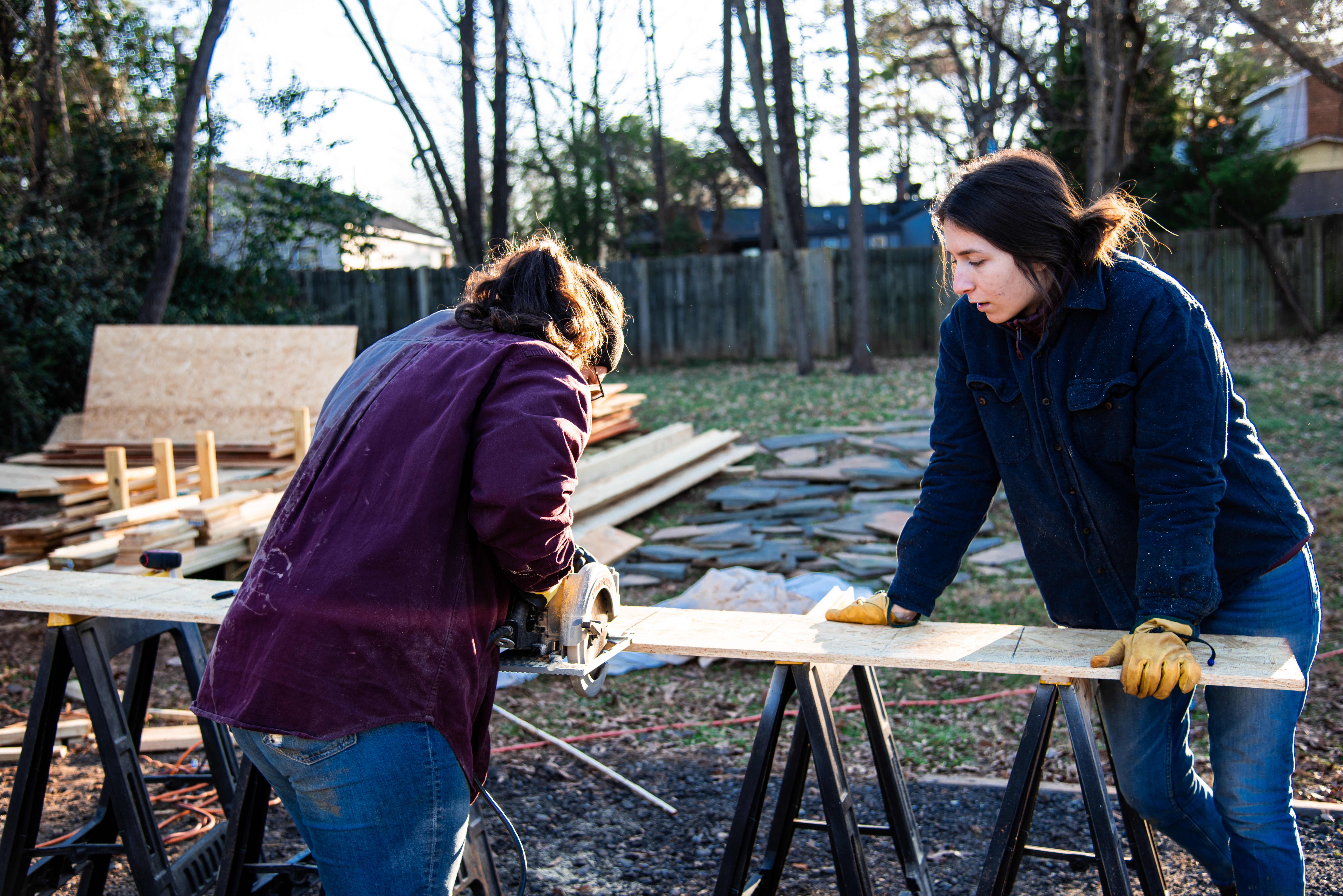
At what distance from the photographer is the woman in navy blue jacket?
2.14 metres

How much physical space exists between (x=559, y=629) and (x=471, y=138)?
538 inches

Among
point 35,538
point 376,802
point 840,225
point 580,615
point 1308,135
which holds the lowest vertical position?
point 35,538

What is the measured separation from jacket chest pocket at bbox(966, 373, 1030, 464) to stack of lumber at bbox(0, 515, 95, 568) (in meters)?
6.39

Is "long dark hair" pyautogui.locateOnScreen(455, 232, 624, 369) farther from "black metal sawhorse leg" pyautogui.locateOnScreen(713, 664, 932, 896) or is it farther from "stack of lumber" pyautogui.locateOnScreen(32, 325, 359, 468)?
"stack of lumber" pyautogui.locateOnScreen(32, 325, 359, 468)

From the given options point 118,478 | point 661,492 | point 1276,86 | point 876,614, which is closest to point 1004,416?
point 876,614

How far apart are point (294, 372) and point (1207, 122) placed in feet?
58.4

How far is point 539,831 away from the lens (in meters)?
3.66

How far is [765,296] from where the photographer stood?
17766mm

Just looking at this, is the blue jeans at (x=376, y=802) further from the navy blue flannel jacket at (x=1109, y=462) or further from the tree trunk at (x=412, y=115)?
the tree trunk at (x=412, y=115)

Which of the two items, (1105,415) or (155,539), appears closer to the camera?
(1105,415)

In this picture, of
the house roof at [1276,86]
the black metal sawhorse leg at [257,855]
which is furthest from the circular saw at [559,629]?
the house roof at [1276,86]

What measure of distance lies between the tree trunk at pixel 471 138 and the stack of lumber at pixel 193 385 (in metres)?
5.95

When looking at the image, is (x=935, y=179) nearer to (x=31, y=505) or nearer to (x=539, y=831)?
(x=31, y=505)

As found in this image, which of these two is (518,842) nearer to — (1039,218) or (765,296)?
(1039,218)
